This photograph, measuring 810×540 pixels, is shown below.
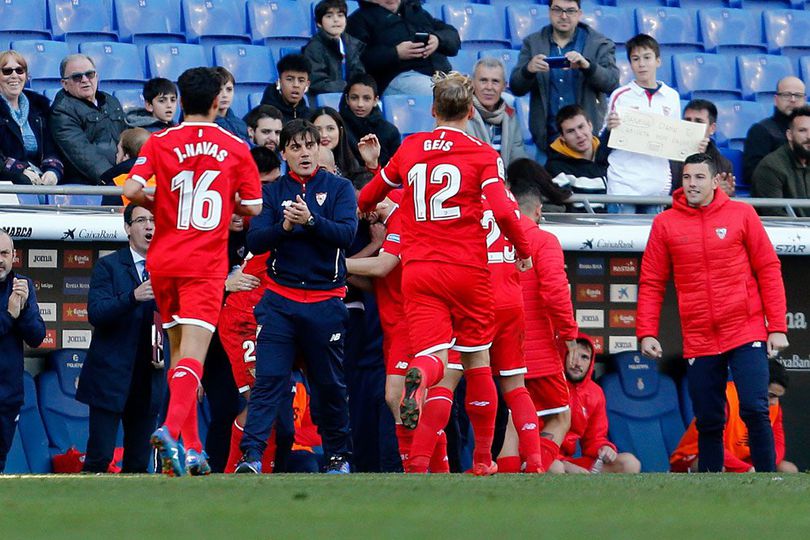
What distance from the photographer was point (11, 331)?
331 inches

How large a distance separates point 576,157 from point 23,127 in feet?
12.4

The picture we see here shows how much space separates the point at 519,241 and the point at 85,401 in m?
2.77

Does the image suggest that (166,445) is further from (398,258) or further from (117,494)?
(398,258)

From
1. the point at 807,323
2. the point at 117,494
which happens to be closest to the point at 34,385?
the point at 117,494

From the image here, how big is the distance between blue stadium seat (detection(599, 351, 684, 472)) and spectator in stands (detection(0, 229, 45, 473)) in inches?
166

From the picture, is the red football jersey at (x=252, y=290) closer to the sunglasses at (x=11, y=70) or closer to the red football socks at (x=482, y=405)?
the red football socks at (x=482, y=405)

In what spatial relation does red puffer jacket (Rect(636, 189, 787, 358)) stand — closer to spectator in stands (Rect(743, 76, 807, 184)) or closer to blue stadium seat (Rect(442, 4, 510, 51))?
spectator in stands (Rect(743, 76, 807, 184))

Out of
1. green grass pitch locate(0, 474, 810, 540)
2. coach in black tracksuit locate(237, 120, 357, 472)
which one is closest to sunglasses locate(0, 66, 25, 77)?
coach in black tracksuit locate(237, 120, 357, 472)

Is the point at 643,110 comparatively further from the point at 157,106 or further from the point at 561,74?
the point at 157,106

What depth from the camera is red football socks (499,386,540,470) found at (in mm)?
7648

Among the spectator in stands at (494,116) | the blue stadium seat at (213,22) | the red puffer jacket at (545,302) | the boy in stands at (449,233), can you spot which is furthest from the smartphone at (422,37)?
the boy in stands at (449,233)

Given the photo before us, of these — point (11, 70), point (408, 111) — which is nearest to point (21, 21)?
point (11, 70)

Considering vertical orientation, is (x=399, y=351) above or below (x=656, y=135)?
below

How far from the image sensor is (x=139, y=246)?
28.1 ft
